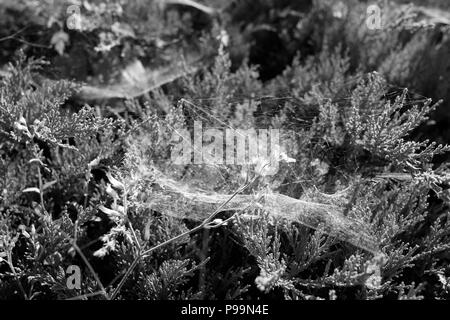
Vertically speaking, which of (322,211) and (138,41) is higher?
(138,41)

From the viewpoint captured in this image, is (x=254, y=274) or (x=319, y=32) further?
(x=319, y=32)

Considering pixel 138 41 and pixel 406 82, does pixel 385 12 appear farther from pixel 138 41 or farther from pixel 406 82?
pixel 138 41

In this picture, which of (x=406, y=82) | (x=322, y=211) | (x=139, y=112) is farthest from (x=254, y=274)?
(x=406, y=82)
